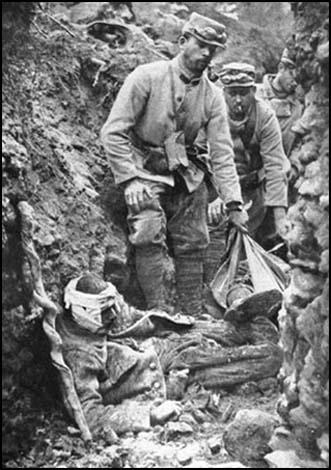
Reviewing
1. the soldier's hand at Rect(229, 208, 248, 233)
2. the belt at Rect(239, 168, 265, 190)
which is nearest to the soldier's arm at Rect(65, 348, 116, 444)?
the soldier's hand at Rect(229, 208, 248, 233)

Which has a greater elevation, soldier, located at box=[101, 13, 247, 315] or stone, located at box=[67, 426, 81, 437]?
soldier, located at box=[101, 13, 247, 315]

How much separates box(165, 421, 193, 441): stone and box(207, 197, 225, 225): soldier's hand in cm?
235

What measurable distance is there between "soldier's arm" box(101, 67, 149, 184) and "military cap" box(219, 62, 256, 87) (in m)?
0.97

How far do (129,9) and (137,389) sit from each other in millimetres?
4847

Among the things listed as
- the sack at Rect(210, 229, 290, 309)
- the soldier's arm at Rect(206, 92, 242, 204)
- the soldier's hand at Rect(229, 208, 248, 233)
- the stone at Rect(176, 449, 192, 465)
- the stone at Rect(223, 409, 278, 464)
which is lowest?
the stone at Rect(176, 449, 192, 465)

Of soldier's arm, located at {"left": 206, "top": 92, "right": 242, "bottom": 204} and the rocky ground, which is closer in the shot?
the rocky ground

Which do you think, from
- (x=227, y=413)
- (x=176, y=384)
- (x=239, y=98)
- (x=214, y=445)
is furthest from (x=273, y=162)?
(x=214, y=445)

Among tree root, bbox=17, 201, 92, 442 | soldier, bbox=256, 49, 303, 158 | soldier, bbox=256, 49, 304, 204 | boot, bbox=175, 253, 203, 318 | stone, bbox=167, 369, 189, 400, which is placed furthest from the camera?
soldier, bbox=256, 49, 303, 158

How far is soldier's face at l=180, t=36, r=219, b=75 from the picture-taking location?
20.5 feet

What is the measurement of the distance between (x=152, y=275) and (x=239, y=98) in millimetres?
1509

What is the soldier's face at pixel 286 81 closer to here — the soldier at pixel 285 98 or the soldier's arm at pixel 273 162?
the soldier at pixel 285 98

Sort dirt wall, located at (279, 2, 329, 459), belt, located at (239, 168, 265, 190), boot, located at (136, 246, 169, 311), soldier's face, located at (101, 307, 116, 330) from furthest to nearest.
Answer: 1. belt, located at (239, 168, 265, 190)
2. boot, located at (136, 246, 169, 311)
3. soldier's face, located at (101, 307, 116, 330)
4. dirt wall, located at (279, 2, 329, 459)

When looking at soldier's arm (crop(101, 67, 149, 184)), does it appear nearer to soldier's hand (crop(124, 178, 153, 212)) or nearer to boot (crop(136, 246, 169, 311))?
soldier's hand (crop(124, 178, 153, 212))

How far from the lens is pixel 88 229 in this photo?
20.8 feet
